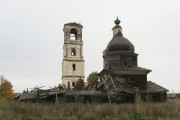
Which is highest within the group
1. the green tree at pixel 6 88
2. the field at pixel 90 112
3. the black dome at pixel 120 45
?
the black dome at pixel 120 45

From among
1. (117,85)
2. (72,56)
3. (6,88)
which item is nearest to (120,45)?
(117,85)

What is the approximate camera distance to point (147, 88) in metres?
30.6

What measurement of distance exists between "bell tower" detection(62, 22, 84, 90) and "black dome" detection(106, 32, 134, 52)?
1782 centimetres

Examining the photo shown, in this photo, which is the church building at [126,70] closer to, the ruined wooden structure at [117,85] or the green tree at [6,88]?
the ruined wooden structure at [117,85]

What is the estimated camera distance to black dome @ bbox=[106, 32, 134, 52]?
102ft

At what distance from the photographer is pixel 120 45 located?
31094 millimetres

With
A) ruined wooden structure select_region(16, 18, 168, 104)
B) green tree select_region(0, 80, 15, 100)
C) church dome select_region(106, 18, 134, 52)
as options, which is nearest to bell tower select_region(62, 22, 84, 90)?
green tree select_region(0, 80, 15, 100)

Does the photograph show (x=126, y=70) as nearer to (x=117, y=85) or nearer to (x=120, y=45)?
(x=117, y=85)

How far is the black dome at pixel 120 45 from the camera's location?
31.1m

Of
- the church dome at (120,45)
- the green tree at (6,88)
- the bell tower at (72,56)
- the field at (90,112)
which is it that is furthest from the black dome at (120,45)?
the green tree at (6,88)

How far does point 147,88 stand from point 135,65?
2.54 m

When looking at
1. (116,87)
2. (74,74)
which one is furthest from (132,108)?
(74,74)

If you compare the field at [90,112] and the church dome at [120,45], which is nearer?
the field at [90,112]

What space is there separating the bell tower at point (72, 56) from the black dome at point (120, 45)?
702 inches
